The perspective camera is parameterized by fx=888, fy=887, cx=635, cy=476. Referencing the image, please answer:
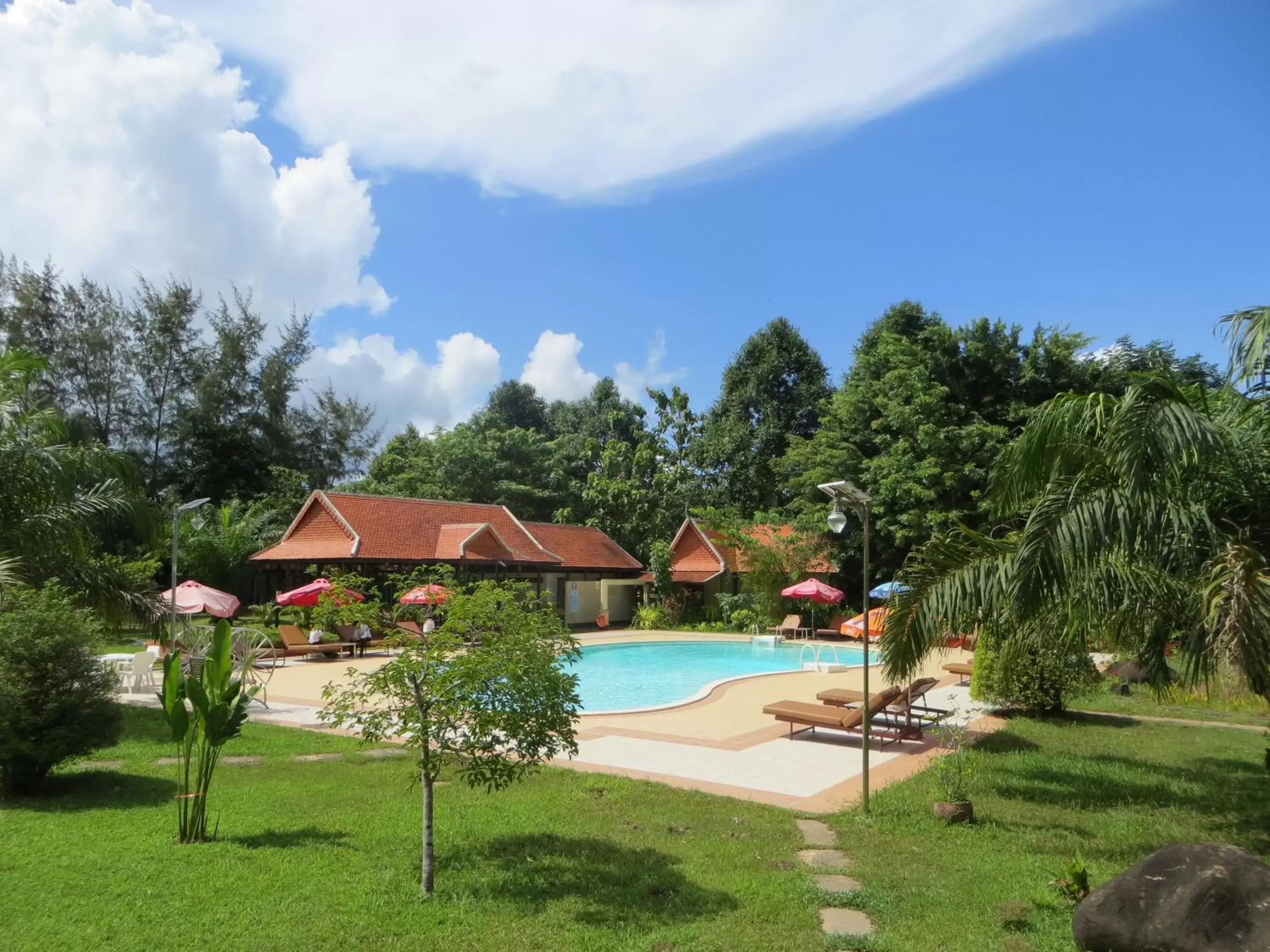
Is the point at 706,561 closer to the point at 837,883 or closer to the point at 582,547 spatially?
the point at 582,547

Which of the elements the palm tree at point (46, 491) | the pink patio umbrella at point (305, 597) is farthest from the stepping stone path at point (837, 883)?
the pink patio umbrella at point (305, 597)

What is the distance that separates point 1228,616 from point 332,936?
584 cm

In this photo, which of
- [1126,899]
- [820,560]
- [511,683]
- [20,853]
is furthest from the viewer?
[820,560]

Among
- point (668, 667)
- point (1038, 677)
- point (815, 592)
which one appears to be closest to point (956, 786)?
point (1038, 677)

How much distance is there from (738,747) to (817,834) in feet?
13.1

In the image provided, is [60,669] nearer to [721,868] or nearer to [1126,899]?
[721,868]

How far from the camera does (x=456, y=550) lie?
29594 millimetres

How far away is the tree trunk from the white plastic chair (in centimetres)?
1204

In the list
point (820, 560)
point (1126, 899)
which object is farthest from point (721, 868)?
point (820, 560)

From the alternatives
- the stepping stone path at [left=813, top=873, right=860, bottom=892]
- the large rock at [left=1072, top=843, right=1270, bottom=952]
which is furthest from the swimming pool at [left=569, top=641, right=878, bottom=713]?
the large rock at [left=1072, top=843, right=1270, bottom=952]

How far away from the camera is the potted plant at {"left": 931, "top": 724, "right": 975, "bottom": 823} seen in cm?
766

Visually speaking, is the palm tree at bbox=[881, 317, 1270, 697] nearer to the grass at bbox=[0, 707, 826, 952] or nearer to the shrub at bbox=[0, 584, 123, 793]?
the grass at bbox=[0, 707, 826, 952]

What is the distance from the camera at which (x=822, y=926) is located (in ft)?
17.4

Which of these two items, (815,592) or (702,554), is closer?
(815,592)
